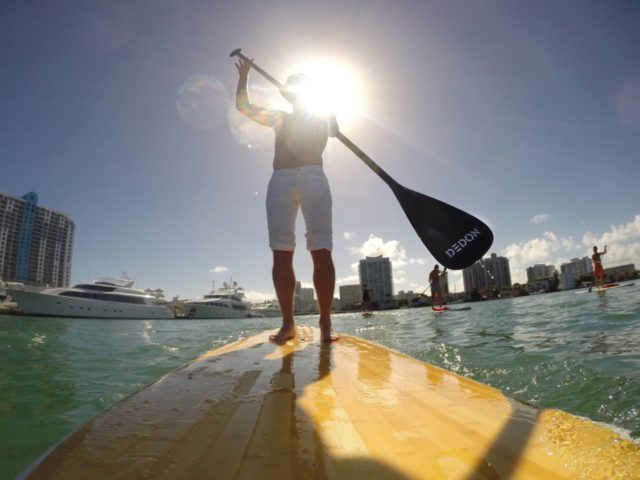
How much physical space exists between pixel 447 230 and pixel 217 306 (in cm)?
4502

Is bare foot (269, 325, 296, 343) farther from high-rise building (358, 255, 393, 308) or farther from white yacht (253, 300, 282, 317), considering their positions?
high-rise building (358, 255, 393, 308)

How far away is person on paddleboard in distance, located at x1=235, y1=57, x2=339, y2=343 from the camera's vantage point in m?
3.05

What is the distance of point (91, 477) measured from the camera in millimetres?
594

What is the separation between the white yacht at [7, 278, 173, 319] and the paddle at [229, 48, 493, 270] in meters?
33.3

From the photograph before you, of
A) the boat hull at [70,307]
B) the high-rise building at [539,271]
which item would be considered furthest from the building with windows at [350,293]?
the boat hull at [70,307]

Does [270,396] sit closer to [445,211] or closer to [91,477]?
[91,477]

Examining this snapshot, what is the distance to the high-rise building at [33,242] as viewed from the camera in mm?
70062

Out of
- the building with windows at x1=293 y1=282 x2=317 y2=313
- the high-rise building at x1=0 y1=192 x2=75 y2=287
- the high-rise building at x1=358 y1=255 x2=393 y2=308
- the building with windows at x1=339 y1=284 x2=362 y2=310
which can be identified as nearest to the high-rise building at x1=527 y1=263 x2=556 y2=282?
the high-rise building at x1=358 y1=255 x2=393 y2=308

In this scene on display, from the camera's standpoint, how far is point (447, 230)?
3.03 m

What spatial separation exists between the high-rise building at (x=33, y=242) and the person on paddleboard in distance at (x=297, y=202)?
83.9 m

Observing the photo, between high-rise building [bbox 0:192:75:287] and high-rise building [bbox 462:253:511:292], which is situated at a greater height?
high-rise building [bbox 0:192:75:287]

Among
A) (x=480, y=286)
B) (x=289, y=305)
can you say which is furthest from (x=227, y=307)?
(x=480, y=286)

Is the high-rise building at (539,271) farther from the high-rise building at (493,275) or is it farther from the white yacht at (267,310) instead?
the white yacht at (267,310)

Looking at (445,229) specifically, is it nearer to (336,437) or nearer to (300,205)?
(300,205)
